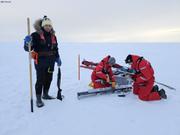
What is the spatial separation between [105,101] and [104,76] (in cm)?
81

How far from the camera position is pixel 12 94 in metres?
→ 5.77

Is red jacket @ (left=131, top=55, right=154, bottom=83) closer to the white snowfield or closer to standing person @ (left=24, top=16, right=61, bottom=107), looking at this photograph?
the white snowfield

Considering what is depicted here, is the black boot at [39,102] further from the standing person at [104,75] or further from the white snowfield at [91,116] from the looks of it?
the standing person at [104,75]

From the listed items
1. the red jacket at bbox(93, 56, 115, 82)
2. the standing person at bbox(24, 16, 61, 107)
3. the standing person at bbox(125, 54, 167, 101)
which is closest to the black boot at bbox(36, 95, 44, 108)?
the standing person at bbox(24, 16, 61, 107)

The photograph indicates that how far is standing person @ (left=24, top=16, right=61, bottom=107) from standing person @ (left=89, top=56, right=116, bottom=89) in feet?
4.68

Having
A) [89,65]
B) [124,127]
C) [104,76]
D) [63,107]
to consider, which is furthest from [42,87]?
[89,65]

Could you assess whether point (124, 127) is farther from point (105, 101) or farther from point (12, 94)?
point (12, 94)

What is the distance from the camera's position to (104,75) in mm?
5832

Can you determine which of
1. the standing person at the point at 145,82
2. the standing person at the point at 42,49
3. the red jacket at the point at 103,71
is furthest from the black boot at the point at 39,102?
the standing person at the point at 145,82

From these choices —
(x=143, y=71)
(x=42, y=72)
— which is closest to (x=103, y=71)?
(x=143, y=71)

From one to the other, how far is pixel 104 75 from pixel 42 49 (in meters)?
1.83

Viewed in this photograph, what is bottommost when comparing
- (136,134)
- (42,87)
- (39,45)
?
(136,134)

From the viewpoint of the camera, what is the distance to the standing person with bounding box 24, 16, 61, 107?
15.0 feet

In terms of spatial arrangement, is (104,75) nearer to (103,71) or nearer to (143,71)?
(103,71)
